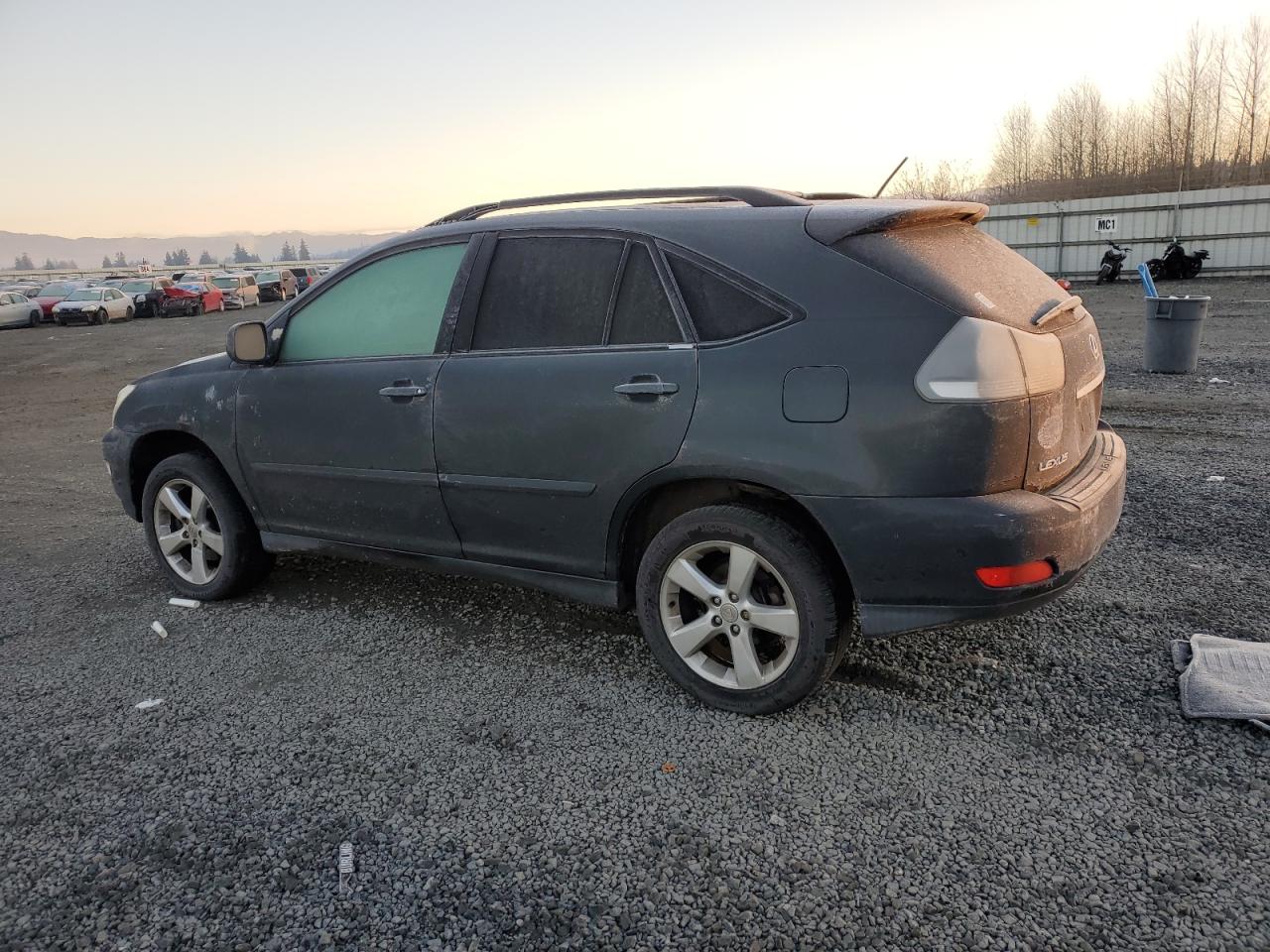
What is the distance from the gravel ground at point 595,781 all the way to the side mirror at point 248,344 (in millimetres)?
1223

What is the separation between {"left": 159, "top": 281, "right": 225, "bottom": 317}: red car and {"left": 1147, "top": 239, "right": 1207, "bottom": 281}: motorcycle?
109 feet

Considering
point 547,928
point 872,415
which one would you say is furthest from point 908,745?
point 547,928

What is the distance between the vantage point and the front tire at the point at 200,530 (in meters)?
4.51

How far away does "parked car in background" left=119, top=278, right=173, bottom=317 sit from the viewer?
35.8m

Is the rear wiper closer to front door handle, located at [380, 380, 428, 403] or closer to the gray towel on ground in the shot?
the gray towel on ground

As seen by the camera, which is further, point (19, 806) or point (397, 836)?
point (19, 806)

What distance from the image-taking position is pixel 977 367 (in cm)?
270

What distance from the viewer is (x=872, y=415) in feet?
9.21

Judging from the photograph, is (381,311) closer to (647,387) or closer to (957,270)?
(647,387)

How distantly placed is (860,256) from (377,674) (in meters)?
2.43

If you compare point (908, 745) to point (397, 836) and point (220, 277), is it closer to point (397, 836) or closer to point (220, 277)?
point (397, 836)

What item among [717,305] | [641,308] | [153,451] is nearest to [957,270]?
[717,305]

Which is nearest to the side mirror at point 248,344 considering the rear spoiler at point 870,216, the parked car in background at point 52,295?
the rear spoiler at point 870,216

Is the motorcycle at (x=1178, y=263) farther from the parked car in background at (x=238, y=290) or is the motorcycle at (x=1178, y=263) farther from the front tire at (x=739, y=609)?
the parked car in background at (x=238, y=290)
